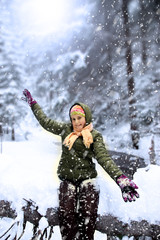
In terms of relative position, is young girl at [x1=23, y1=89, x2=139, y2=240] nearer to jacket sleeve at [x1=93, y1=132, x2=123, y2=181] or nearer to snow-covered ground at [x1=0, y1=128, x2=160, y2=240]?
jacket sleeve at [x1=93, y1=132, x2=123, y2=181]

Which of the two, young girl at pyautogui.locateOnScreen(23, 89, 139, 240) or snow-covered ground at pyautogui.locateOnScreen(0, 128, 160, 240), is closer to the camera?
young girl at pyautogui.locateOnScreen(23, 89, 139, 240)

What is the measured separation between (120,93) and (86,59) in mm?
2734

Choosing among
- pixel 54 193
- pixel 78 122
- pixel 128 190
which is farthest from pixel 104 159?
pixel 54 193

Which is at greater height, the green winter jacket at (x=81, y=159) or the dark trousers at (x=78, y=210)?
the green winter jacket at (x=81, y=159)

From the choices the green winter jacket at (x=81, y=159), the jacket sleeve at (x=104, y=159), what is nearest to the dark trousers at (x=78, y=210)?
the green winter jacket at (x=81, y=159)

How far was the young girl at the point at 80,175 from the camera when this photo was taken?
2637 millimetres

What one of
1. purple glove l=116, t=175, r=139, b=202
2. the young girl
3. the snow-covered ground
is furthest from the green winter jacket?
purple glove l=116, t=175, r=139, b=202

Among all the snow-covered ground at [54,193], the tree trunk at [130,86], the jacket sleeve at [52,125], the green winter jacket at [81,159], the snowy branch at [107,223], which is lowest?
the snowy branch at [107,223]

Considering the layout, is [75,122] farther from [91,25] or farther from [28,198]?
[91,25]

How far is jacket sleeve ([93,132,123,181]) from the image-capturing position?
259 cm

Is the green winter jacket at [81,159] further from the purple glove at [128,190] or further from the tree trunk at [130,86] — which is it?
the tree trunk at [130,86]

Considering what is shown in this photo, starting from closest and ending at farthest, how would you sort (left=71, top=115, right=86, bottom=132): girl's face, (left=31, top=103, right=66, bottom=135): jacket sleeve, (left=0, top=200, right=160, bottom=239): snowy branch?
(left=0, top=200, right=160, bottom=239): snowy branch → (left=71, top=115, right=86, bottom=132): girl's face → (left=31, top=103, right=66, bottom=135): jacket sleeve

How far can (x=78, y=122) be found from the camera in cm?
306

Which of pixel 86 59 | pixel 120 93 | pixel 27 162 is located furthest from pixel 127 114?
pixel 27 162
